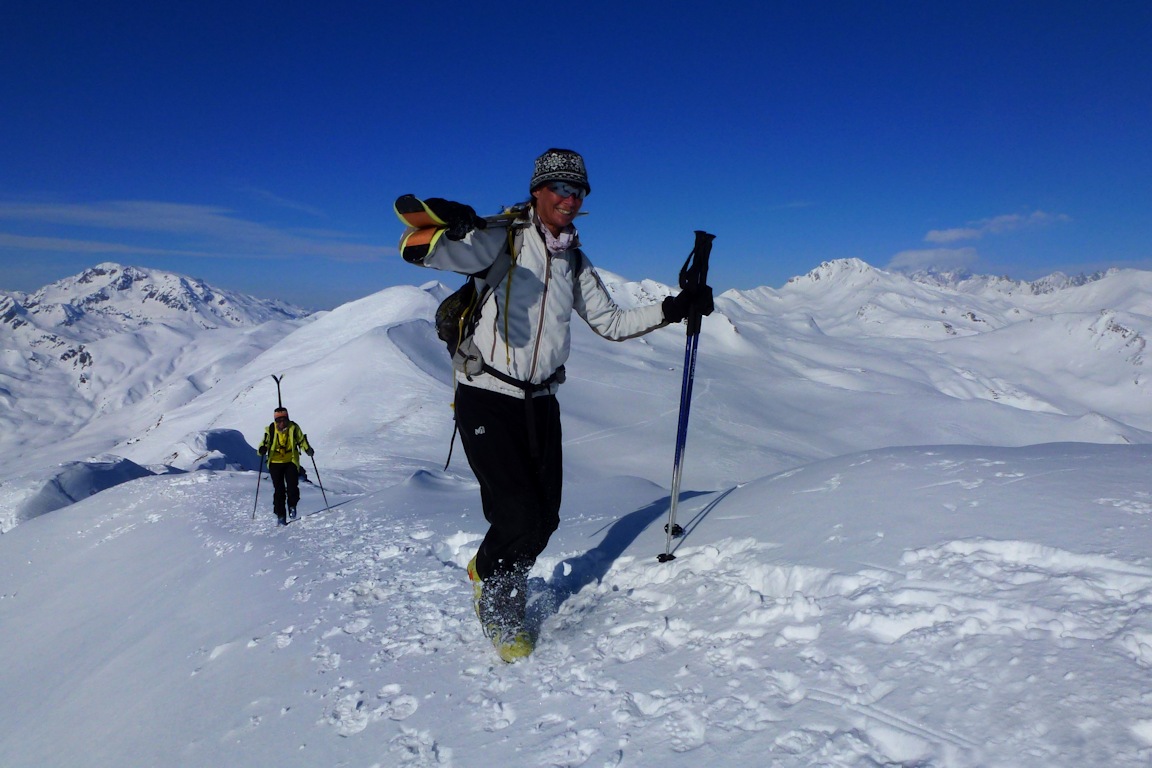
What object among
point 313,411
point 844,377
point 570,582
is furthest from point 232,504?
point 844,377

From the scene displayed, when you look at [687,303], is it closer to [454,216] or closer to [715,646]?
[454,216]

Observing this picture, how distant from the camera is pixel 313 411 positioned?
3706 cm

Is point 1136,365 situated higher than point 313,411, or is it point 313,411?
point 1136,365

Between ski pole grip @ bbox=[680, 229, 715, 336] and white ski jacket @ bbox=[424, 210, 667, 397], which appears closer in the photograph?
white ski jacket @ bbox=[424, 210, 667, 397]

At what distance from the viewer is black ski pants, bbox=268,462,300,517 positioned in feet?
34.1

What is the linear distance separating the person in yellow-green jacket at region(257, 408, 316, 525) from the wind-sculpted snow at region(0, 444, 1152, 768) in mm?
3951

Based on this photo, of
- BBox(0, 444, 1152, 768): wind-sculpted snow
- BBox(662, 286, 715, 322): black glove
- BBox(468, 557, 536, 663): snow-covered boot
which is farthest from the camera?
BBox(662, 286, 715, 322): black glove

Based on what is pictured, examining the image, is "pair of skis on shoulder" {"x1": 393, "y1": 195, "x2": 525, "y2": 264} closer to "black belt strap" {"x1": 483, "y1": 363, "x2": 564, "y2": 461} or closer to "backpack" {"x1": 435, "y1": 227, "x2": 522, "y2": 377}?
"backpack" {"x1": 435, "y1": 227, "x2": 522, "y2": 377}

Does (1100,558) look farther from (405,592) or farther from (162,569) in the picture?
(162,569)

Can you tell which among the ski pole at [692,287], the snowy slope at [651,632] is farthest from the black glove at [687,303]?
the snowy slope at [651,632]

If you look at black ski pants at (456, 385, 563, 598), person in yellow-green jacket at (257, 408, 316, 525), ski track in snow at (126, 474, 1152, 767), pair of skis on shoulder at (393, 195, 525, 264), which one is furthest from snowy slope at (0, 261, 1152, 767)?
pair of skis on shoulder at (393, 195, 525, 264)

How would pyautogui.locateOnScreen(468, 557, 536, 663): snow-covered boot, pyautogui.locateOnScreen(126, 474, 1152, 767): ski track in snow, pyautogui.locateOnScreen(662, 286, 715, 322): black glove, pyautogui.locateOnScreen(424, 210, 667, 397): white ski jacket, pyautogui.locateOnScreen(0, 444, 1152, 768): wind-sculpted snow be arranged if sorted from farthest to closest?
pyautogui.locateOnScreen(662, 286, 715, 322): black glove, pyautogui.locateOnScreen(424, 210, 667, 397): white ski jacket, pyautogui.locateOnScreen(468, 557, 536, 663): snow-covered boot, pyautogui.locateOnScreen(0, 444, 1152, 768): wind-sculpted snow, pyautogui.locateOnScreen(126, 474, 1152, 767): ski track in snow

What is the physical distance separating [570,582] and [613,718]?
79.5 inches

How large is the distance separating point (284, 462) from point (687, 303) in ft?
29.0
